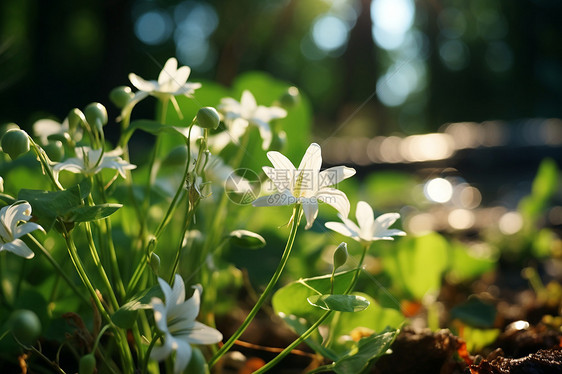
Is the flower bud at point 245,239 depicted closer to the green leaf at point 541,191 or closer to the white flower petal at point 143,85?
the white flower petal at point 143,85

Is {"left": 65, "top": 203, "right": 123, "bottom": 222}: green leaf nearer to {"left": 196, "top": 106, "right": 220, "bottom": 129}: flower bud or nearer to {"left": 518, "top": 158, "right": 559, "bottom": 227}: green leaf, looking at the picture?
{"left": 196, "top": 106, "right": 220, "bottom": 129}: flower bud

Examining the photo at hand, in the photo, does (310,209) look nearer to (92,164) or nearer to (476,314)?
(92,164)

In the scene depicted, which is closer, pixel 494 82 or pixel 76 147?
pixel 76 147

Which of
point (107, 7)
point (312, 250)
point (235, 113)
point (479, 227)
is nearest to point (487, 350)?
point (312, 250)

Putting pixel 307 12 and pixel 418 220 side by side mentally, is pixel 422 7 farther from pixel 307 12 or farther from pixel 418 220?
pixel 418 220

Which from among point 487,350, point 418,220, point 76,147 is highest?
point 76,147

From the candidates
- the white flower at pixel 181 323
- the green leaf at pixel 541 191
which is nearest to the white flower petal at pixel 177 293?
the white flower at pixel 181 323

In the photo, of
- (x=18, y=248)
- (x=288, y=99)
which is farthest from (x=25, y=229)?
(x=288, y=99)
